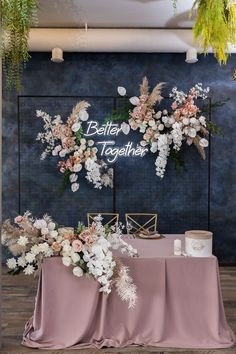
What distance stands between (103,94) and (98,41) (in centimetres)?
92

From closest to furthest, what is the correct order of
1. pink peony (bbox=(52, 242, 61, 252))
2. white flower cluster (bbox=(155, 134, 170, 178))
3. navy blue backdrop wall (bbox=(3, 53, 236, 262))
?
pink peony (bbox=(52, 242, 61, 252)), white flower cluster (bbox=(155, 134, 170, 178)), navy blue backdrop wall (bbox=(3, 53, 236, 262))

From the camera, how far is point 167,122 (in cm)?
640

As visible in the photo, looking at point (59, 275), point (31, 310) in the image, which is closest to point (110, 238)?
point (59, 275)

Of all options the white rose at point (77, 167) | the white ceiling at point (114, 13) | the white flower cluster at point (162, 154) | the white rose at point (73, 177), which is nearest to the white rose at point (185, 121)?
the white flower cluster at point (162, 154)

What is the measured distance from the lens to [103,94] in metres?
6.72

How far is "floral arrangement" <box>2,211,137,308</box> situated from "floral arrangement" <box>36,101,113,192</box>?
2.78m

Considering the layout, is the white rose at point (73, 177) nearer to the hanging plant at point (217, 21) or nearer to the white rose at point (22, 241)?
the white rose at point (22, 241)

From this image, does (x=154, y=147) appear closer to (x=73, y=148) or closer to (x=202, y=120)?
(x=202, y=120)

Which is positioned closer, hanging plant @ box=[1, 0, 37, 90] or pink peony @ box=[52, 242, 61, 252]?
hanging plant @ box=[1, 0, 37, 90]

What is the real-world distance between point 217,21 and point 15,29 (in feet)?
5.36

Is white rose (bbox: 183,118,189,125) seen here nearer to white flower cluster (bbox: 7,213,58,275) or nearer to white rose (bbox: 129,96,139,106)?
white rose (bbox: 129,96,139,106)

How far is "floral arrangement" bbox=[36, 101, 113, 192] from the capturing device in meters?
6.42

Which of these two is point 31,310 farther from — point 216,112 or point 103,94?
point 216,112

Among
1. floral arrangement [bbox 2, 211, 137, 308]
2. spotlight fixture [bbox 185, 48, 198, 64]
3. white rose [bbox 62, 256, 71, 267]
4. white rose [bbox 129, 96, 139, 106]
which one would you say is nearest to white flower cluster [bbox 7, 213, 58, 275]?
floral arrangement [bbox 2, 211, 137, 308]
